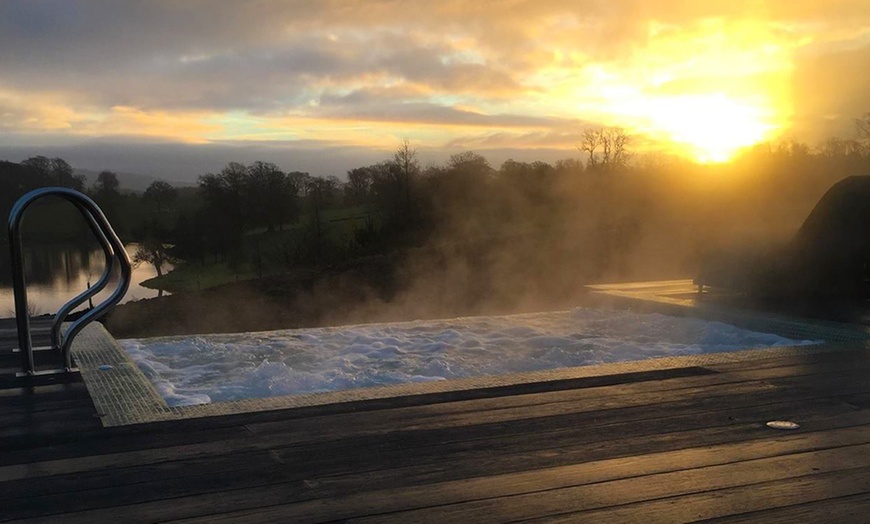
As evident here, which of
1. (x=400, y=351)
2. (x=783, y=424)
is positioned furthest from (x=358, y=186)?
(x=783, y=424)

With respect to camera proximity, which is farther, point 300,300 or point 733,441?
point 300,300

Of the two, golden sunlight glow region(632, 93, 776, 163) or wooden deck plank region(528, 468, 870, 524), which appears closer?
wooden deck plank region(528, 468, 870, 524)

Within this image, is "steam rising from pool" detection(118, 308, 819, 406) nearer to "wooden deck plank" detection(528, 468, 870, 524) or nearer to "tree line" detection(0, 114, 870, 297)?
"wooden deck plank" detection(528, 468, 870, 524)

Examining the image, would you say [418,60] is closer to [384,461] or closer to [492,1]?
[492,1]

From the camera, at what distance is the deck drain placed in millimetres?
1969

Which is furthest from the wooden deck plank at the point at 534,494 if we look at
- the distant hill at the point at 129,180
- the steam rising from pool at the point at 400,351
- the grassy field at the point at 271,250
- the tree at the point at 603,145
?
the tree at the point at 603,145

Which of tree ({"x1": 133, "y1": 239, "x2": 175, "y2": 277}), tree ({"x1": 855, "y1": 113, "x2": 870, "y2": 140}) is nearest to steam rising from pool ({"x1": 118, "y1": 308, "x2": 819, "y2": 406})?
tree ({"x1": 855, "y1": 113, "x2": 870, "y2": 140})

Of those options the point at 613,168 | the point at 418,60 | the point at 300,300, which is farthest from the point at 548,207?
the point at 418,60

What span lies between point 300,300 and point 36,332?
729 cm

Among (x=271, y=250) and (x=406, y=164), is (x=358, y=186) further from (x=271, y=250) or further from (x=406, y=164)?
(x=271, y=250)

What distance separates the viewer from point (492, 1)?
6512 millimetres

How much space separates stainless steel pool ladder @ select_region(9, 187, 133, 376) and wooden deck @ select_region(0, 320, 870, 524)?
0.96 feet

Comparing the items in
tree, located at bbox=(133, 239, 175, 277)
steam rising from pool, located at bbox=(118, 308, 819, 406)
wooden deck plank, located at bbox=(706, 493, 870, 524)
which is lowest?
tree, located at bbox=(133, 239, 175, 277)

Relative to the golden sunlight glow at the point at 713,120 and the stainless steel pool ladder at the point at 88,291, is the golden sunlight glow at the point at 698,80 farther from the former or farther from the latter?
the stainless steel pool ladder at the point at 88,291
